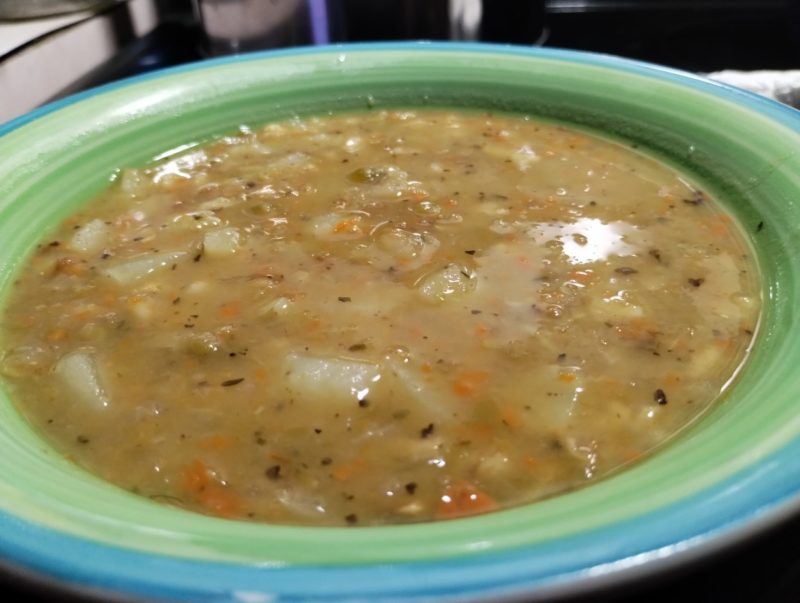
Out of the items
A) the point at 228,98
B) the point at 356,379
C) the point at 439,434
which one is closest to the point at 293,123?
the point at 228,98

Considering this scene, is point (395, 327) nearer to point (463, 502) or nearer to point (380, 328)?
point (380, 328)

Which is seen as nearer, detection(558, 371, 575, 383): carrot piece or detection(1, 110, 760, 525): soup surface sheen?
detection(1, 110, 760, 525): soup surface sheen

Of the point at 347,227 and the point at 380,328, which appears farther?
the point at 347,227

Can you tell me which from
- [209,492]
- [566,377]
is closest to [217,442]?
[209,492]

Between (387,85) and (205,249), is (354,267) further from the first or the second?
(387,85)

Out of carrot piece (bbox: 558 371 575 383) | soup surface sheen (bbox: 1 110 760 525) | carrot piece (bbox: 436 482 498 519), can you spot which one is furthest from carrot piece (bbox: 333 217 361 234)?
carrot piece (bbox: 436 482 498 519)

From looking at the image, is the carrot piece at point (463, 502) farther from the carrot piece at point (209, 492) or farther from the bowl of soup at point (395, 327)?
the carrot piece at point (209, 492)

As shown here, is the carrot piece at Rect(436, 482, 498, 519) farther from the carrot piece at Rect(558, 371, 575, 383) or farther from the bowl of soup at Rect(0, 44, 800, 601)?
the carrot piece at Rect(558, 371, 575, 383)
